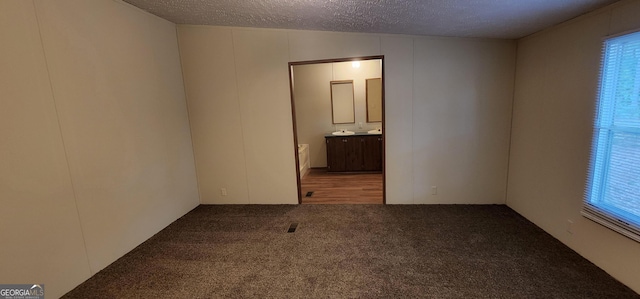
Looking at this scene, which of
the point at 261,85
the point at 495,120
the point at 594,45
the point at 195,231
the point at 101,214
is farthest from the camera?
the point at 261,85

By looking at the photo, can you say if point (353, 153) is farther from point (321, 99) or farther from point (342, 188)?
point (321, 99)

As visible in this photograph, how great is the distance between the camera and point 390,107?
3.59 m

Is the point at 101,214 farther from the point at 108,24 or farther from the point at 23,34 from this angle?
the point at 108,24

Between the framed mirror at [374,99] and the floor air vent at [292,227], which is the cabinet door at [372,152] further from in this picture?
the floor air vent at [292,227]

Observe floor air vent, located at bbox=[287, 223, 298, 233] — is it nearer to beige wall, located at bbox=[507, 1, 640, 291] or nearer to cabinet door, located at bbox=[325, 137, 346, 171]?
cabinet door, located at bbox=[325, 137, 346, 171]

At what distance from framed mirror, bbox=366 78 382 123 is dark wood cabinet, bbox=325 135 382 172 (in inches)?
27.9

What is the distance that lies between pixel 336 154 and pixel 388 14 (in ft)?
11.9

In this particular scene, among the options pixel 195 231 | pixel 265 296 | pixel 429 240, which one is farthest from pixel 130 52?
pixel 429 240

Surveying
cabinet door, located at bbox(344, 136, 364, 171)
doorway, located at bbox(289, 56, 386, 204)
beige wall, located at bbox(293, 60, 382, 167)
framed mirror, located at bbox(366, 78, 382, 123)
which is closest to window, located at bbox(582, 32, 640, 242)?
doorway, located at bbox(289, 56, 386, 204)

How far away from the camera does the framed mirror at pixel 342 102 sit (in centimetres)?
614

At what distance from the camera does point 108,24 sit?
2600 mm

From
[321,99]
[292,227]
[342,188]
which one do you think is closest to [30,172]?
[292,227]

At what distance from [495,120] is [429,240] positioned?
2.00 metres

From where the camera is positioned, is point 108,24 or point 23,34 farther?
point 108,24
